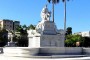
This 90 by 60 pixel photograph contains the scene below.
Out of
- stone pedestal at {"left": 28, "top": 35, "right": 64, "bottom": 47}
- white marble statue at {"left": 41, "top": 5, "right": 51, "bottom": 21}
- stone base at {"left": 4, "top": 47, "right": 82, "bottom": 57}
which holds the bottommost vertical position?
stone base at {"left": 4, "top": 47, "right": 82, "bottom": 57}

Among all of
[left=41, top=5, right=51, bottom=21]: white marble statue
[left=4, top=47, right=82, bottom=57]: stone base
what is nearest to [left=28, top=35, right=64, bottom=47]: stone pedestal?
[left=41, top=5, right=51, bottom=21]: white marble statue

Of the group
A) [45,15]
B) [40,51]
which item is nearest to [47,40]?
[45,15]

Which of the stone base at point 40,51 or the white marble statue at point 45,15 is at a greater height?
the white marble statue at point 45,15

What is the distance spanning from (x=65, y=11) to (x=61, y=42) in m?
25.3

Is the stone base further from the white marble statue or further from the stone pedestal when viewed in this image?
the white marble statue

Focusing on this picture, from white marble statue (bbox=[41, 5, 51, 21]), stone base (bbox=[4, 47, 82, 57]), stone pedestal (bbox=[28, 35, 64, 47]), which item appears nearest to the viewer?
stone base (bbox=[4, 47, 82, 57])

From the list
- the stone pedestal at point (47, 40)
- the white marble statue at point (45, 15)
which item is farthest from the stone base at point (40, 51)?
the white marble statue at point (45, 15)

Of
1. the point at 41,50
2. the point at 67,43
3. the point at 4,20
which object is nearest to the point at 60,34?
the point at 41,50

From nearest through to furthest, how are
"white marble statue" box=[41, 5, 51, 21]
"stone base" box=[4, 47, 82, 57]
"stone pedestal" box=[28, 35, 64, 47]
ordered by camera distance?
"stone base" box=[4, 47, 82, 57] < "stone pedestal" box=[28, 35, 64, 47] < "white marble statue" box=[41, 5, 51, 21]

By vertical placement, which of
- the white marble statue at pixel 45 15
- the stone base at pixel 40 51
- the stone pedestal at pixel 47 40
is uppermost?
the white marble statue at pixel 45 15

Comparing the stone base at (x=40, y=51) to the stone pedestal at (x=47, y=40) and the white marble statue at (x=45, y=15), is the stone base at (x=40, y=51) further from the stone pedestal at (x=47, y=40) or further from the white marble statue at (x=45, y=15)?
the white marble statue at (x=45, y=15)

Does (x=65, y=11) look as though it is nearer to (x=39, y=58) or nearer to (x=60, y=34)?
(x=60, y=34)

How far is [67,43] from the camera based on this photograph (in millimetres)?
69875

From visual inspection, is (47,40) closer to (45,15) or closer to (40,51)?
(45,15)
